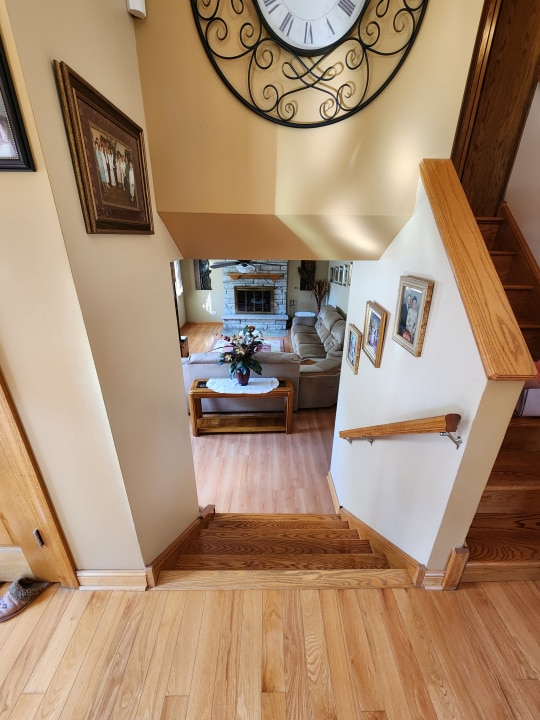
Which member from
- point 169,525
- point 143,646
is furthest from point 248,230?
point 143,646

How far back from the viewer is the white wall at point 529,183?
6.10ft

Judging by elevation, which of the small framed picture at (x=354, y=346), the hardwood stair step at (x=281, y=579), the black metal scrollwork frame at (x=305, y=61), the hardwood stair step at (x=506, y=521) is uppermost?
the black metal scrollwork frame at (x=305, y=61)

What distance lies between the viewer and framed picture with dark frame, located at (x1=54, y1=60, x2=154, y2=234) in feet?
2.60

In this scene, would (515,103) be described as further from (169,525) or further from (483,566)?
(169,525)

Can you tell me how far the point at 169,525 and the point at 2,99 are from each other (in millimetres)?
1679

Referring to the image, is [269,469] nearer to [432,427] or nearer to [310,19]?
[432,427]

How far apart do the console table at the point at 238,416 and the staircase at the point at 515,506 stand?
2223 millimetres

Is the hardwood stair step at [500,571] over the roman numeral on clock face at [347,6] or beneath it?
beneath

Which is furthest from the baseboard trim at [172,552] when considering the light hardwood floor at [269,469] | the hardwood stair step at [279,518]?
the light hardwood floor at [269,469]

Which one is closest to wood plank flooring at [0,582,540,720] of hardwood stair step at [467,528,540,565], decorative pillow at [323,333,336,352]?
hardwood stair step at [467,528,540,565]

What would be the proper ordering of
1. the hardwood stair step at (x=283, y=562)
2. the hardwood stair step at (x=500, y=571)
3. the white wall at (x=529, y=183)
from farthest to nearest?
the white wall at (x=529, y=183), the hardwood stair step at (x=283, y=562), the hardwood stair step at (x=500, y=571)

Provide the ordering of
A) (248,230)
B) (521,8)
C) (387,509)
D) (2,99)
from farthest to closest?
Answer: (521,8) → (387,509) → (248,230) → (2,99)

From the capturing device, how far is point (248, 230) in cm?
150

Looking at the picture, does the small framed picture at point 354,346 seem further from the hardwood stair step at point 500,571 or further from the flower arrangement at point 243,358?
the flower arrangement at point 243,358
